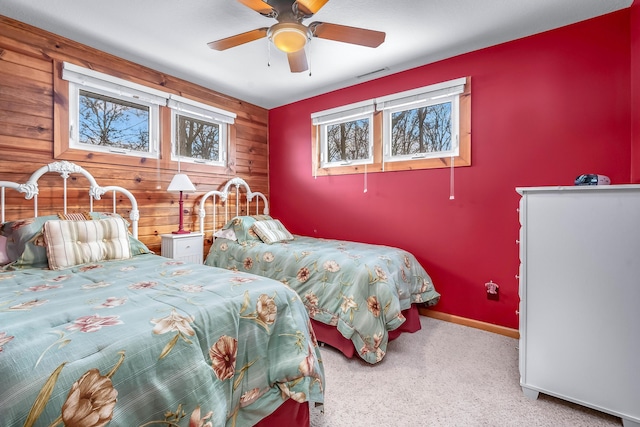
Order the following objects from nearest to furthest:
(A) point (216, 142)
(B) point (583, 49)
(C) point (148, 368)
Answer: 1. (C) point (148, 368)
2. (B) point (583, 49)
3. (A) point (216, 142)

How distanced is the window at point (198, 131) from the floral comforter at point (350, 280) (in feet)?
4.07

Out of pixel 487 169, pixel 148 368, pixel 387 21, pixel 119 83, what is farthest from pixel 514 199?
pixel 119 83

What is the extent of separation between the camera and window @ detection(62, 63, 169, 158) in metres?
2.48

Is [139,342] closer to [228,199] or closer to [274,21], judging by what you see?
[274,21]

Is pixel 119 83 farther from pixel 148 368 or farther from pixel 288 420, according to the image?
pixel 288 420

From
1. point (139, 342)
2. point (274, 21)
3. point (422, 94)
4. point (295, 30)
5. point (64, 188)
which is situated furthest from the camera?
point (422, 94)

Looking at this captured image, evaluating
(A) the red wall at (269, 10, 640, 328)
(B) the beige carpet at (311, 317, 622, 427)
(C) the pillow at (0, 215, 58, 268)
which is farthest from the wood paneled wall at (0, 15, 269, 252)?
(B) the beige carpet at (311, 317, 622, 427)

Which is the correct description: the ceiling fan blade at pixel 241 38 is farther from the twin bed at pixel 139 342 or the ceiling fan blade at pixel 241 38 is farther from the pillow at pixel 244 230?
the pillow at pixel 244 230

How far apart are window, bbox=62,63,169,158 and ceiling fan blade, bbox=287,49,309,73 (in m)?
1.56

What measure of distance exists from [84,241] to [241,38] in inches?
66.2

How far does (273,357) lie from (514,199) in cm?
227

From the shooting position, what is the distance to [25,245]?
179 cm

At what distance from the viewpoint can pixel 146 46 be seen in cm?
255

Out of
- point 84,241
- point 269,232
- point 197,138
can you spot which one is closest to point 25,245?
point 84,241
